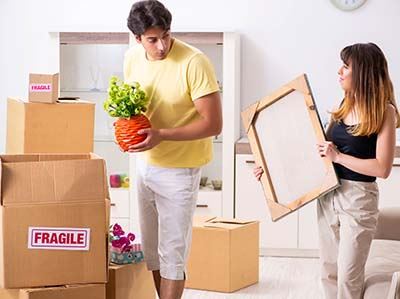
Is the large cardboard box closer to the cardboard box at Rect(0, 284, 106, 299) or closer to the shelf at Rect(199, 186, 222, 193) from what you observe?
the cardboard box at Rect(0, 284, 106, 299)

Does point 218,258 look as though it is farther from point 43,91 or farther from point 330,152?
point 330,152

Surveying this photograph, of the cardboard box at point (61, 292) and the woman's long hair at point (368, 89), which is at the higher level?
the woman's long hair at point (368, 89)

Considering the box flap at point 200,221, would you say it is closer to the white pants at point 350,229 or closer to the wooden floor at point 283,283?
the wooden floor at point 283,283

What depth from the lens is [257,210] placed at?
579 cm

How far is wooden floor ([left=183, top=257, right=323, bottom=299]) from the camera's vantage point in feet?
15.8

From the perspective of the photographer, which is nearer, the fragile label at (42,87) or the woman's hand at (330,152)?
the woman's hand at (330,152)

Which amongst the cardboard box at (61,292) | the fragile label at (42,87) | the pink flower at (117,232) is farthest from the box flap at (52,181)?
the pink flower at (117,232)

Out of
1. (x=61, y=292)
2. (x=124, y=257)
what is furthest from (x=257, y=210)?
(x=61, y=292)

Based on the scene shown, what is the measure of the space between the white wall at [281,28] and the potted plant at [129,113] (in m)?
2.47

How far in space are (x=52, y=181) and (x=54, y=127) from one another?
688 mm

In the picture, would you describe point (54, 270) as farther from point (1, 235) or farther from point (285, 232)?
point (285, 232)

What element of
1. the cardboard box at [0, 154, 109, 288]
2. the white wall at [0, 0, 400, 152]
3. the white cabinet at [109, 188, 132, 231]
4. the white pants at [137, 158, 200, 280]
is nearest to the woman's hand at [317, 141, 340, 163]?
the white pants at [137, 158, 200, 280]

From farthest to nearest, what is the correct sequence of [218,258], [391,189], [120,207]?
[120,207] → [391,189] → [218,258]

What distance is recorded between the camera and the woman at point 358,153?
3.34m
